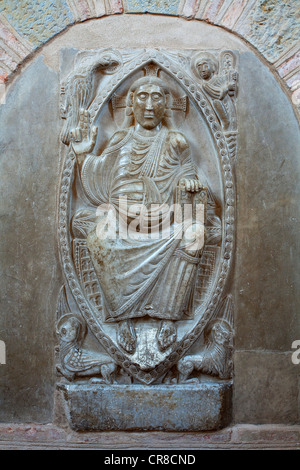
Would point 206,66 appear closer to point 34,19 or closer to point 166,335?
point 34,19

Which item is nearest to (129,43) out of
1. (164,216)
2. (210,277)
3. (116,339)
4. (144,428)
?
(164,216)

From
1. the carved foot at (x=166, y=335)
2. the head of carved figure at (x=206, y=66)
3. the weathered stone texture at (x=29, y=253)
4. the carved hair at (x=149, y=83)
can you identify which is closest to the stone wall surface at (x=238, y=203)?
the weathered stone texture at (x=29, y=253)

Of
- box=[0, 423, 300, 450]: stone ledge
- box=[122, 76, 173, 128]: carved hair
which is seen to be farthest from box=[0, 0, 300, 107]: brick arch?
box=[0, 423, 300, 450]: stone ledge

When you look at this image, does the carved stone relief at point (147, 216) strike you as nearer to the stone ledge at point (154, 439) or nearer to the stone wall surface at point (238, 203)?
the stone wall surface at point (238, 203)

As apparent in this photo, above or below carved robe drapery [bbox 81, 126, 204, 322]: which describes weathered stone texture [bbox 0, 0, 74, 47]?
above

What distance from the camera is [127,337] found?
3.34 meters

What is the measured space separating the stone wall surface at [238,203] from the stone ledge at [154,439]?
7 centimetres

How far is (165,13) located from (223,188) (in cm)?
122

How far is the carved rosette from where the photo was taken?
11.2 feet

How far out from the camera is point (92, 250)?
133 inches

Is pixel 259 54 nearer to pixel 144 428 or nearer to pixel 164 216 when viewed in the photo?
pixel 164 216

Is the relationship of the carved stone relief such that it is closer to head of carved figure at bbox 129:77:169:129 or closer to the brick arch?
head of carved figure at bbox 129:77:169:129

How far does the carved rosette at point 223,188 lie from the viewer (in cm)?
341

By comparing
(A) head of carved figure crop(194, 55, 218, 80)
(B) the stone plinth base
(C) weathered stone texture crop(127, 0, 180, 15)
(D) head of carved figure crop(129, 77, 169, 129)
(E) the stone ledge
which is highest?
(C) weathered stone texture crop(127, 0, 180, 15)
